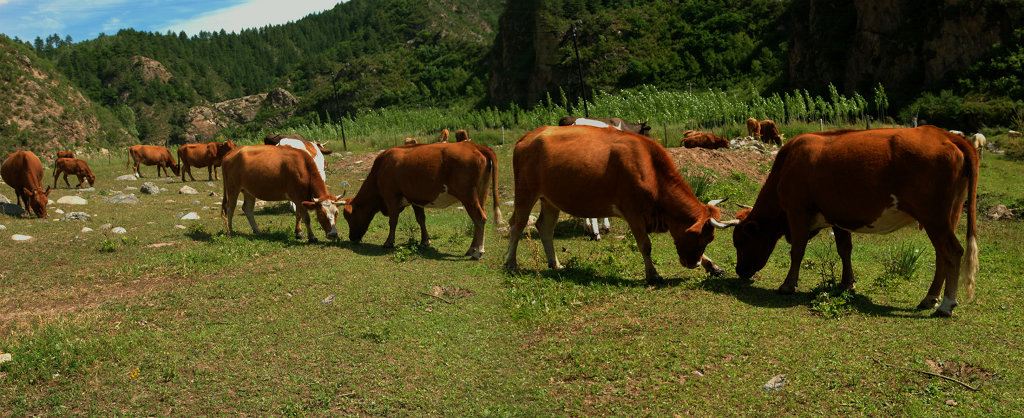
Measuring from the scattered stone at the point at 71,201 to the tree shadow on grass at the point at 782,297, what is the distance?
17413 mm

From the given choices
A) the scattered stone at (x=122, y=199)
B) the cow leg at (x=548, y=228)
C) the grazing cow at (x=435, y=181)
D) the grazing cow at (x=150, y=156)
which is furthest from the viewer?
the grazing cow at (x=150, y=156)

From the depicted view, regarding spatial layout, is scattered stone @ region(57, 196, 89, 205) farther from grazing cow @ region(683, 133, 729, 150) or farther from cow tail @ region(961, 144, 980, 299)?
→ grazing cow @ region(683, 133, 729, 150)

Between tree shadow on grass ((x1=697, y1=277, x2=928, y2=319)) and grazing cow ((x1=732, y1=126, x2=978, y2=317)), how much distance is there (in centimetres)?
20

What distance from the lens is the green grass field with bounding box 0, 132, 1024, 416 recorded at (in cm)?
538

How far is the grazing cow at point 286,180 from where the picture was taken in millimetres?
12579

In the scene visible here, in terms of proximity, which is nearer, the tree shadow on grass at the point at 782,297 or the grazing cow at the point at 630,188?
the tree shadow on grass at the point at 782,297

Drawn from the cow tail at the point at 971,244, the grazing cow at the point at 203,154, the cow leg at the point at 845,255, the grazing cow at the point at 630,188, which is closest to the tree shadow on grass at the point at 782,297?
the cow leg at the point at 845,255

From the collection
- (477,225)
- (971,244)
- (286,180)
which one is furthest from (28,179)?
(971,244)

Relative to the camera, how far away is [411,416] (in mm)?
5246

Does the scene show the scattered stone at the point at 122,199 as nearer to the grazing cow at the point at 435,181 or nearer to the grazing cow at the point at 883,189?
the grazing cow at the point at 435,181

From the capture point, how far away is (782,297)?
7.85 m

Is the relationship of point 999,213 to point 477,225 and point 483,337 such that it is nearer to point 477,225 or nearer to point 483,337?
point 477,225

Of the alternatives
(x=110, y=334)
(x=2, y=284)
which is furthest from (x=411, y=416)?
(x=2, y=284)

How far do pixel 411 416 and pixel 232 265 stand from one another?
6.04 m
